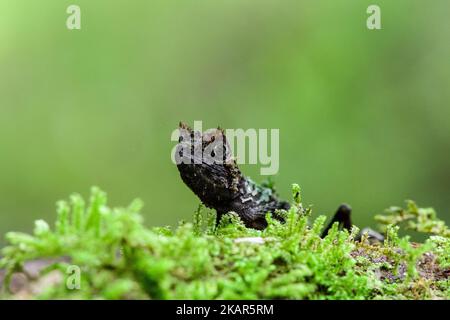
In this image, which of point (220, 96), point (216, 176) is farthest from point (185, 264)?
point (220, 96)

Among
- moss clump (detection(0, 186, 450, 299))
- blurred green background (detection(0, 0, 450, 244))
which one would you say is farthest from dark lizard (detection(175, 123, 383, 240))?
blurred green background (detection(0, 0, 450, 244))

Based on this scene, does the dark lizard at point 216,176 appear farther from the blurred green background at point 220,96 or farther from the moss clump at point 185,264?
the blurred green background at point 220,96

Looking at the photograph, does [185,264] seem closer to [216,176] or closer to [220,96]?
[216,176]

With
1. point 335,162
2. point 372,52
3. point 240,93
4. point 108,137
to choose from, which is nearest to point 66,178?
point 108,137

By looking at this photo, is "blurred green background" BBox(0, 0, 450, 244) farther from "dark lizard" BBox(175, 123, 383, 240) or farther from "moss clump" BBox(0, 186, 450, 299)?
"moss clump" BBox(0, 186, 450, 299)

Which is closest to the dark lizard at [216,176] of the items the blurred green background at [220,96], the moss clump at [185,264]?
the moss clump at [185,264]

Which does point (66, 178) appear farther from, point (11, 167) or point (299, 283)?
point (299, 283)

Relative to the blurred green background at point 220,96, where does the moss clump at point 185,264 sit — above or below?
below
